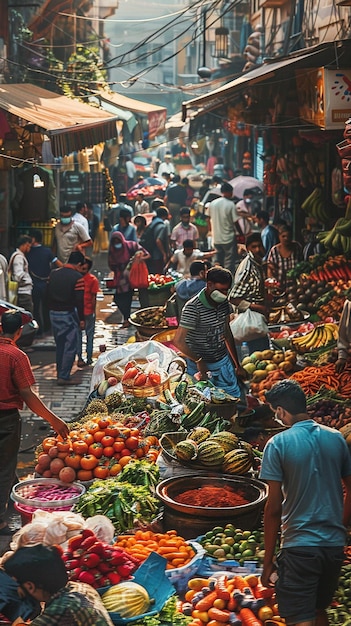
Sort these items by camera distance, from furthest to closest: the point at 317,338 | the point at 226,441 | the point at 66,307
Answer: the point at 66,307 < the point at 317,338 < the point at 226,441

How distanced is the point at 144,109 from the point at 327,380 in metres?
20.8

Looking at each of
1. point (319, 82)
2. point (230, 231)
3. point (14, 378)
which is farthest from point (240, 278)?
point (230, 231)

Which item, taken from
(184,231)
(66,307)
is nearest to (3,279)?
(66,307)

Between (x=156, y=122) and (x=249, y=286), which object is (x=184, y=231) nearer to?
(x=249, y=286)

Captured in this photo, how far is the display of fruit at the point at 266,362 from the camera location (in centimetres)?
1244

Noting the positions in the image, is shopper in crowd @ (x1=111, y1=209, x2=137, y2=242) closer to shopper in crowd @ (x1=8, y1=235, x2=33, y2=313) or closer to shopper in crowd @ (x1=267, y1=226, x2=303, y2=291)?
shopper in crowd @ (x1=8, y1=235, x2=33, y2=313)

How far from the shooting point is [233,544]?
682 centimetres

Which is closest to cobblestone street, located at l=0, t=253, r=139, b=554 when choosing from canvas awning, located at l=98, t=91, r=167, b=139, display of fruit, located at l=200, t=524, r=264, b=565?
display of fruit, located at l=200, t=524, r=264, b=565

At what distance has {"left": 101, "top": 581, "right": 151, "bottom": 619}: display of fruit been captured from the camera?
5.67m

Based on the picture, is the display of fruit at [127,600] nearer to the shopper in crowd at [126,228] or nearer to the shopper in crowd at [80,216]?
the shopper in crowd at [80,216]

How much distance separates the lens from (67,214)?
1814cm

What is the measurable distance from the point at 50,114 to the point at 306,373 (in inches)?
293

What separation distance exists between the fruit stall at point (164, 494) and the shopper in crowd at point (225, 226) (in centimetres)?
906

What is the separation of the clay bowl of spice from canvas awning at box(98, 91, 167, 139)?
20.8 metres
